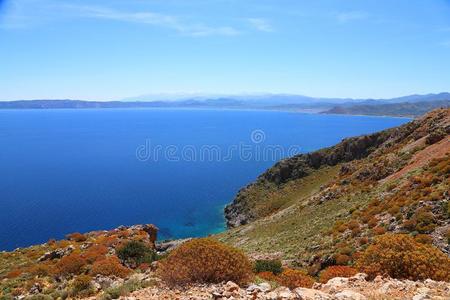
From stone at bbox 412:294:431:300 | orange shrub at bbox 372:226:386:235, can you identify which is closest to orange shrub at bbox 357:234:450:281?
stone at bbox 412:294:431:300

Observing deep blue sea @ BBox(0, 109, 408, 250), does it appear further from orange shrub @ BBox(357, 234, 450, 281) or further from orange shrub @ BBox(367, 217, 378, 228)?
orange shrub @ BBox(357, 234, 450, 281)

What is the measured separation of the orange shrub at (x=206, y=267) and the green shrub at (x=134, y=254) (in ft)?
34.7

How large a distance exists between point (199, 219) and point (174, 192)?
28.0m

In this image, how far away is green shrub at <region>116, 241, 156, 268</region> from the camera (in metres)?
23.5

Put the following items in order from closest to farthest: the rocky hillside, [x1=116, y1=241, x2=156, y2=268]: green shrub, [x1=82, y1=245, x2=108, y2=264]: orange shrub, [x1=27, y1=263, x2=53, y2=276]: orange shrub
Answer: [x1=27, y1=263, x2=53, y2=276]: orange shrub → the rocky hillside → [x1=82, y1=245, x2=108, y2=264]: orange shrub → [x1=116, y1=241, x2=156, y2=268]: green shrub

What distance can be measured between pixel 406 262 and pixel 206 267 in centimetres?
676

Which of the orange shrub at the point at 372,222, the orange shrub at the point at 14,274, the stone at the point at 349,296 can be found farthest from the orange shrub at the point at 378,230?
the orange shrub at the point at 14,274

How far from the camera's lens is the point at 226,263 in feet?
42.4

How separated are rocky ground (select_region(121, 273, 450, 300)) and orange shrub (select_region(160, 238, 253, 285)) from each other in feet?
1.75

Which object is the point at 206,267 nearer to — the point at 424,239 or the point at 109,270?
the point at 109,270

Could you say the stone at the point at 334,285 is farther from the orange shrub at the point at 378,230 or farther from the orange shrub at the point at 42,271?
the orange shrub at the point at 42,271

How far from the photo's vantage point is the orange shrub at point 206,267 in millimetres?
12773

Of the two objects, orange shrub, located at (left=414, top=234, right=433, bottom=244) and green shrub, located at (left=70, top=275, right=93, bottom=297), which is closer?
green shrub, located at (left=70, top=275, right=93, bottom=297)

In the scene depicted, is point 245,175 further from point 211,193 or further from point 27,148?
point 27,148
